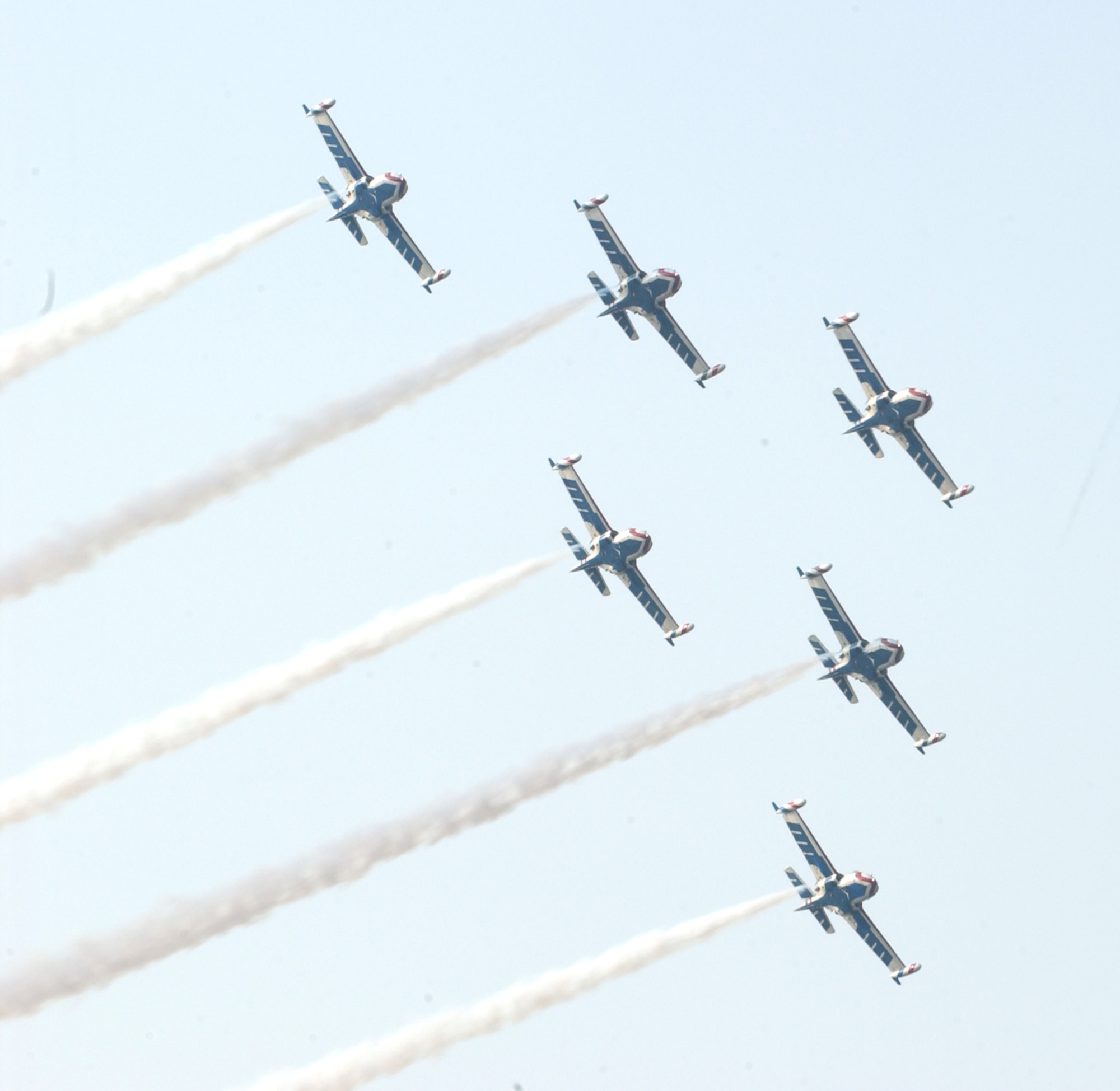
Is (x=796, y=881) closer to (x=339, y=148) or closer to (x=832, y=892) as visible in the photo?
(x=832, y=892)

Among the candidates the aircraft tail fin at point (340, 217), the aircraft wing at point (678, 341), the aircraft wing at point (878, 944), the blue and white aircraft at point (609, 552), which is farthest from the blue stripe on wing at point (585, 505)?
the aircraft wing at point (878, 944)

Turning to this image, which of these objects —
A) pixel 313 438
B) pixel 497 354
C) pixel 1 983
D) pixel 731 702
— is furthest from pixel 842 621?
pixel 1 983

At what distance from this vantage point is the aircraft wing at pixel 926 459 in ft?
388

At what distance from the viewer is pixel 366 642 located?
3757 inches

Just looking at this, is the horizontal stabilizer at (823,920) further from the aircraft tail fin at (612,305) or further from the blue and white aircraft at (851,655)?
the aircraft tail fin at (612,305)

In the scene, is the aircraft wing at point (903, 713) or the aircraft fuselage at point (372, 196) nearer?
the aircraft fuselage at point (372, 196)

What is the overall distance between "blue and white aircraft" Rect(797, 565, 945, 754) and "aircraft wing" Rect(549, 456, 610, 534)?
1077 cm

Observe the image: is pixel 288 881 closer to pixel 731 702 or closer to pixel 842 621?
pixel 731 702

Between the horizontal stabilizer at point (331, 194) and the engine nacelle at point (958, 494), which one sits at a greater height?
the horizontal stabilizer at point (331, 194)

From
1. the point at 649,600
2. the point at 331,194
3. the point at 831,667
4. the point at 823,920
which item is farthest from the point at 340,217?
the point at 823,920

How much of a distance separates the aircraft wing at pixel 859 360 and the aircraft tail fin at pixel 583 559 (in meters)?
17.7

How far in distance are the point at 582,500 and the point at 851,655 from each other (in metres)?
14.7

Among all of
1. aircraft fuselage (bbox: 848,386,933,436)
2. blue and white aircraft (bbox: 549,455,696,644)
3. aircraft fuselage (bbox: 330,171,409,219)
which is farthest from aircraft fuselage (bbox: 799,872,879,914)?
aircraft fuselage (bbox: 330,171,409,219)

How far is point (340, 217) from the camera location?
10869 cm
